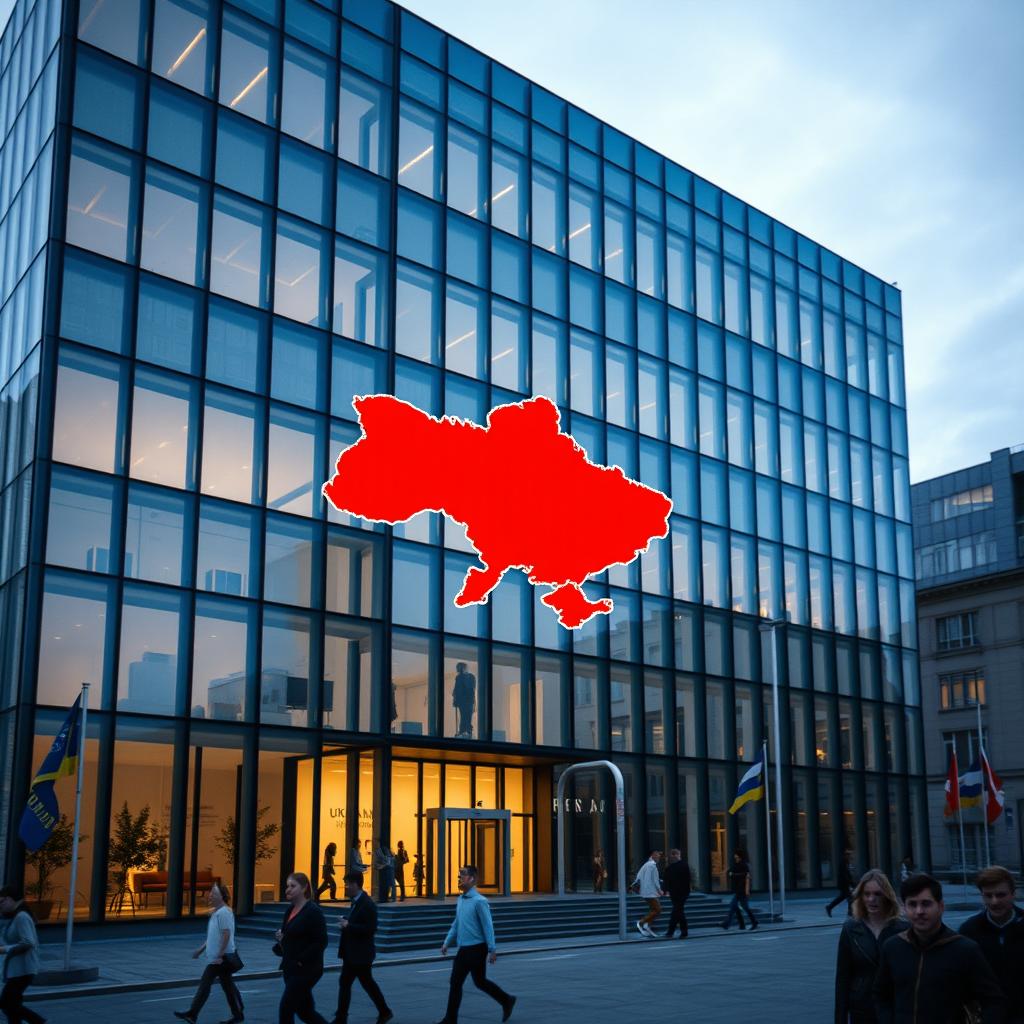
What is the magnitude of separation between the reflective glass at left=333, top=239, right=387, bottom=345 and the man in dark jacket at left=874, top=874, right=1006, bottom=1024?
2872 cm

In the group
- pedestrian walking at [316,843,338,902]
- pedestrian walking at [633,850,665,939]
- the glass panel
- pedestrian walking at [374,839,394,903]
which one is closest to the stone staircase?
pedestrian walking at [316,843,338,902]

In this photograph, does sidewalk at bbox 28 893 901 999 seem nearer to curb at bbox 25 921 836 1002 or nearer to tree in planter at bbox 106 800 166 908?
curb at bbox 25 921 836 1002

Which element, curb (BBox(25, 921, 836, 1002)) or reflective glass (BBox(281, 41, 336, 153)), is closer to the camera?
curb (BBox(25, 921, 836, 1002))

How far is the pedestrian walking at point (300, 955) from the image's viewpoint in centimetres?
1213

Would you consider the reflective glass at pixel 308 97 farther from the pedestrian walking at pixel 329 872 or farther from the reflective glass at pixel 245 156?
the pedestrian walking at pixel 329 872

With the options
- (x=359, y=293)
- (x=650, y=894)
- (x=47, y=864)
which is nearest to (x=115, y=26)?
(x=359, y=293)

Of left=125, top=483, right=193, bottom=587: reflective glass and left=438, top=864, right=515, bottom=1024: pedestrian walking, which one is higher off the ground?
left=125, top=483, right=193, bottom=587: reflective glass

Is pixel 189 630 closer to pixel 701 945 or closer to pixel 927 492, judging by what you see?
pixel 701 945

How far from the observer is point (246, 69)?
3322cm

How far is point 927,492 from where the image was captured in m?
82.4

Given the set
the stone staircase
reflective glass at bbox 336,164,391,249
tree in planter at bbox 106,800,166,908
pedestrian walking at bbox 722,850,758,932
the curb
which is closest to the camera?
the curb

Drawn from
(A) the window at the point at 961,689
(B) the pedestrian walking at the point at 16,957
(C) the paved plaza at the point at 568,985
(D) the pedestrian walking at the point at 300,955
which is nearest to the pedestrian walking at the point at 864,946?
(D) the pedestrian walking at the point at 300,955

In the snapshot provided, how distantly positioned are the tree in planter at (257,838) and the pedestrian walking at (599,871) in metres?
10.9

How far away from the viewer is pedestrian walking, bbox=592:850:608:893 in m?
36.8
